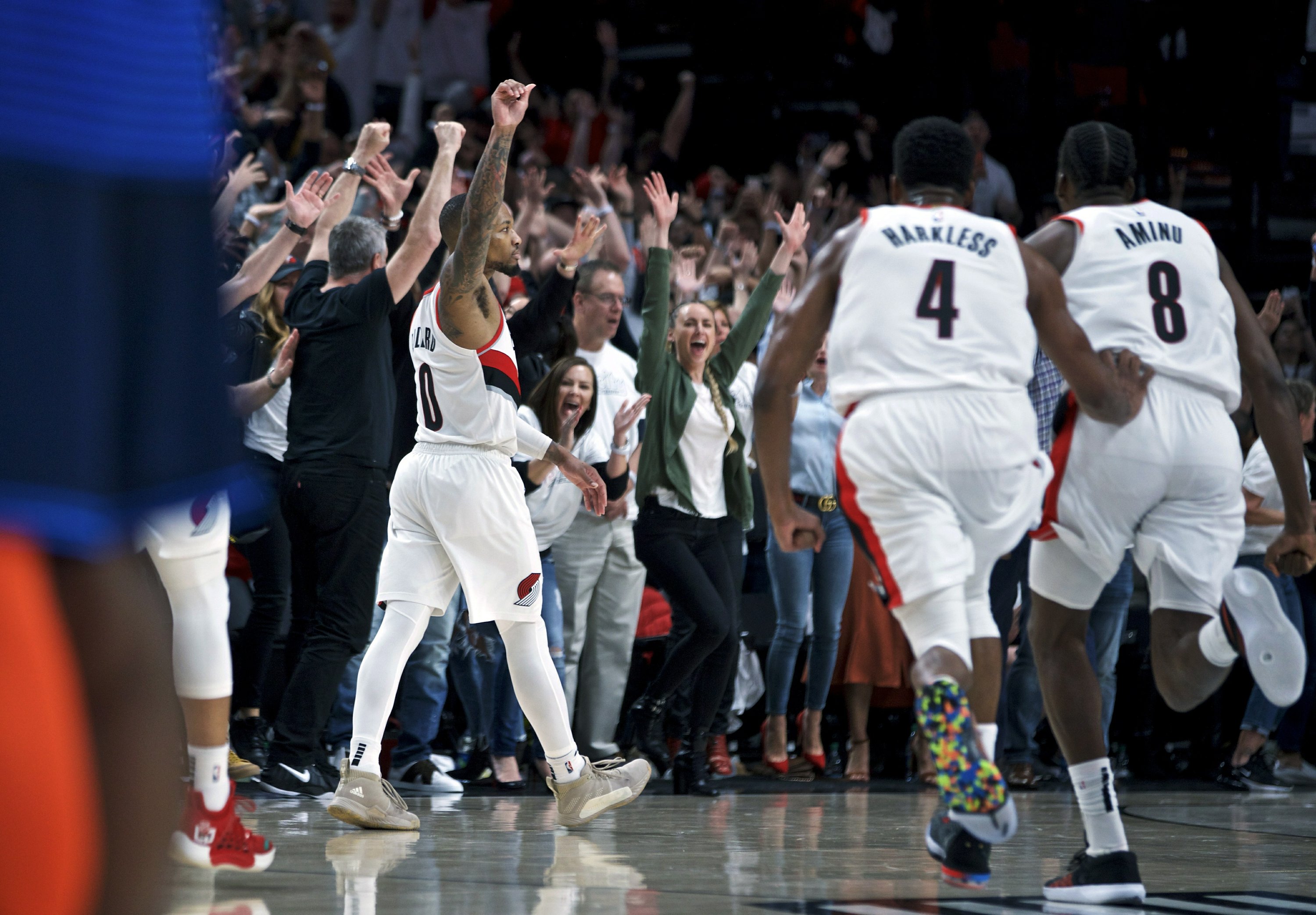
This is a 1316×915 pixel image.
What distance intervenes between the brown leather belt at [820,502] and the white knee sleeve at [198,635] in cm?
455

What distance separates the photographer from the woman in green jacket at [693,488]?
6.89 meters

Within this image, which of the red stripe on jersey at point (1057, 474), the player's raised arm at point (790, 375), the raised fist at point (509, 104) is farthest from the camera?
the raised fist at point (509, 104)

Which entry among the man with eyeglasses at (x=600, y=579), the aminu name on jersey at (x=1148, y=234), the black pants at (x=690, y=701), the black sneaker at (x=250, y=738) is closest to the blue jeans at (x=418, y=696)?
the black sneaker at (x=250, y=738)

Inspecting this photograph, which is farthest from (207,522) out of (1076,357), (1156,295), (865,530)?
(1156,295)

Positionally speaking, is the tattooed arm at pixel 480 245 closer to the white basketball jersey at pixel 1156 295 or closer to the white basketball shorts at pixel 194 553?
the white basketball shorts at pixel 194 553

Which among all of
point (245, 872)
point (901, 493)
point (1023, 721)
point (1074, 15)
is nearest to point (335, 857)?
point (245, 872)

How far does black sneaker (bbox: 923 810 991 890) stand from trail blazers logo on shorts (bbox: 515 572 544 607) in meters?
2.03

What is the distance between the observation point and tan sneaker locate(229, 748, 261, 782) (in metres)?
5.98

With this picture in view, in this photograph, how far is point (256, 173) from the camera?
7.15 metres

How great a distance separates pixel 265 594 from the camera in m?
6.66

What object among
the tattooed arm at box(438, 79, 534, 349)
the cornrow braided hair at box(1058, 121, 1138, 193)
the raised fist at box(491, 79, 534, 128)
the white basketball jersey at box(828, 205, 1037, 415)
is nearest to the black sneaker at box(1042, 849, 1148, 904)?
the white basketball jersey at box(828, 205, 1037, 415)

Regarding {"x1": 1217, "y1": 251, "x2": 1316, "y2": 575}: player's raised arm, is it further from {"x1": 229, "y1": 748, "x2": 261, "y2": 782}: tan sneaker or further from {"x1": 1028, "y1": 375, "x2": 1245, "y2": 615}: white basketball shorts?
{"x1": 229, "y1": 748, "x2": 261, "y2": 782}: tan sneaker

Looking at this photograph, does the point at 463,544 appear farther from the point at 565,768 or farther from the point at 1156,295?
the point at 1156,295

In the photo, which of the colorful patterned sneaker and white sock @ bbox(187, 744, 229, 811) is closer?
the colorful patterned sneaker
